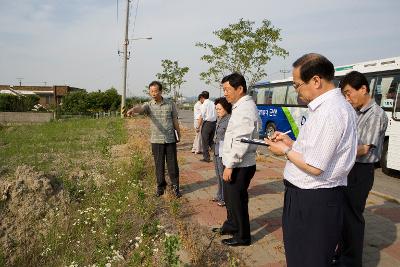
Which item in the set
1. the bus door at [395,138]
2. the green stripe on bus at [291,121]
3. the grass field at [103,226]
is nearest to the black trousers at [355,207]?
the grass field at [103,226]

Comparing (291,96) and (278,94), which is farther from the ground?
(278,94)

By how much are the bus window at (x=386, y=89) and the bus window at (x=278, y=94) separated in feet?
16.2

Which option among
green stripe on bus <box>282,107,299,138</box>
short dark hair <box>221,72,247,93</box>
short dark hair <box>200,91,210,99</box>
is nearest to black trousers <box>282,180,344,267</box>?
short dark hair <box>221,72,247,93</box>

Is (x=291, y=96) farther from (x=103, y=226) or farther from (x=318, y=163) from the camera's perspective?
(x=318, y=163)

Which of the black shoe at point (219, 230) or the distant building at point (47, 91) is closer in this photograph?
the black shoe at point (219, 230)

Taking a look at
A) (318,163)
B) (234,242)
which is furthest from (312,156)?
(234,242)

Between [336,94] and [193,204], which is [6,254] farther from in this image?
[336,94]

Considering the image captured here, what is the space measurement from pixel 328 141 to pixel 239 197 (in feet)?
6.40

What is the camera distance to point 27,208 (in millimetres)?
5520

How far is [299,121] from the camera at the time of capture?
12.8m

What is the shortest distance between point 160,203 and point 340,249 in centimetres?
277

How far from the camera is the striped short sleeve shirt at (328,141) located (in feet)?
6.70

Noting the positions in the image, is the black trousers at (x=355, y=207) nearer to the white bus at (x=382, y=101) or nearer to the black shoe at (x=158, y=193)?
the black shoe at (x=158, y=193)

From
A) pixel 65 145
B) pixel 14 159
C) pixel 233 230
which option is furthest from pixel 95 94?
pixel 233 230
